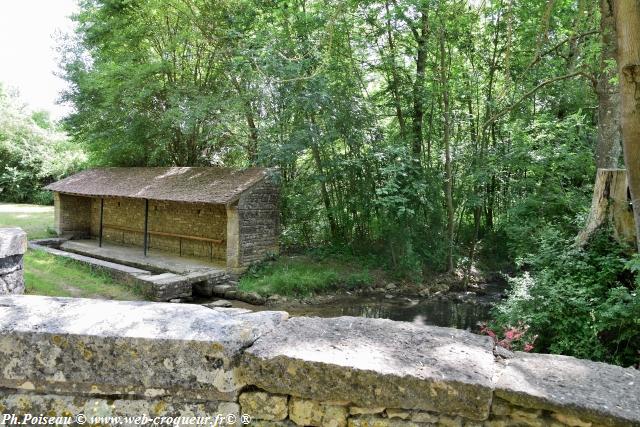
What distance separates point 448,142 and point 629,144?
10237mm

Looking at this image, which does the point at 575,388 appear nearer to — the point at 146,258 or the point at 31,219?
the point at 146,258

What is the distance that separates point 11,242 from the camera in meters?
4.51

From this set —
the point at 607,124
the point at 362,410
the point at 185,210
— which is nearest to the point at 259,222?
the point at 185,210

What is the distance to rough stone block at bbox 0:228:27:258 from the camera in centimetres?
441

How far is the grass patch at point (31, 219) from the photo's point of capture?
17383mm

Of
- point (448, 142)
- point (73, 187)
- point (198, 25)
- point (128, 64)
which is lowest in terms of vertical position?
point (73, 187)

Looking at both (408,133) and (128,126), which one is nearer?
(408,133)

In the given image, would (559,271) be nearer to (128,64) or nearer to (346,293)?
(346,293)

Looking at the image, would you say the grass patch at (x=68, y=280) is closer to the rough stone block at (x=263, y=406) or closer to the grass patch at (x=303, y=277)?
the grass patch at (x=303, y=277)

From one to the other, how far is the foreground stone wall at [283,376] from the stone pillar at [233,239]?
10.6 m

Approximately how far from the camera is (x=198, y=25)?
15.1 metres

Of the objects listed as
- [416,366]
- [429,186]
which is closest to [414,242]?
[429,186]

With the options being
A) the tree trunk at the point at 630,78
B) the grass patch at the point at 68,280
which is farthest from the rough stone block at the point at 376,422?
the grass patch at the point at 68,280

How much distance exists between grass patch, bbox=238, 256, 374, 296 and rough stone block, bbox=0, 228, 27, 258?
7.31 meters
